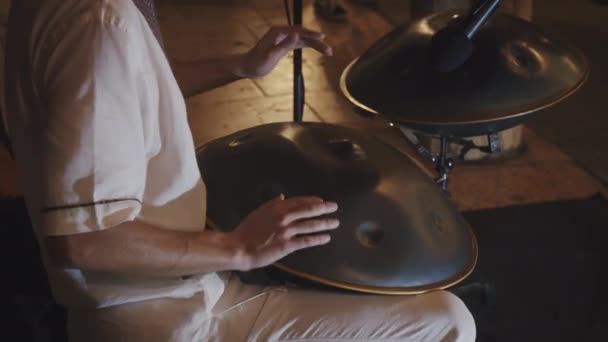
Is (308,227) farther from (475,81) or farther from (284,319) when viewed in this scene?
(475,81)

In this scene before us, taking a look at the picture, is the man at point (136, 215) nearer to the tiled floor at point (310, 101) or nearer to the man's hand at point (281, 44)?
the man's hand at point (281, 44)

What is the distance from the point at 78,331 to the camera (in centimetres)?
93

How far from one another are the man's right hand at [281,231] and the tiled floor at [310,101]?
2.87 ft

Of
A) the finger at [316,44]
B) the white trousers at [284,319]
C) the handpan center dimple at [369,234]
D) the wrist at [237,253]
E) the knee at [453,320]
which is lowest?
the knee at [453,320]

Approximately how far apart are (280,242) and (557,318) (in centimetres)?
96

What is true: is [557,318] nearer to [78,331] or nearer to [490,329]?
[490,329]

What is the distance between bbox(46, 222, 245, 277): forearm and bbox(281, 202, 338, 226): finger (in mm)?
71

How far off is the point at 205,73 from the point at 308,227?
0.44 metres

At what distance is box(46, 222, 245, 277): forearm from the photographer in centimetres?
77

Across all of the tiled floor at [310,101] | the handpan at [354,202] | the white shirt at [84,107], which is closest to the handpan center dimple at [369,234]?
the handpan at [354,202]

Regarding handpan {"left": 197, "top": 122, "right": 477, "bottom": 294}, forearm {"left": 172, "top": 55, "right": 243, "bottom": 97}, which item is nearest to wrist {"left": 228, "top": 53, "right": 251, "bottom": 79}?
forearm {"left": 172, "top": 55, "right": 243, "bottom": 97}

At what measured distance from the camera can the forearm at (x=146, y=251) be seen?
30.4 inches

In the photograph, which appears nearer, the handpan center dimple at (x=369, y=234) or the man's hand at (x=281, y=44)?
the handpan center dimple at (x=369, y=234)

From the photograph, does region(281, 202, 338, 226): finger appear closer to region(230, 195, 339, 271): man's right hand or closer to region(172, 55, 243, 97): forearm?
region(230, 195, 339, 271): man's right hand
